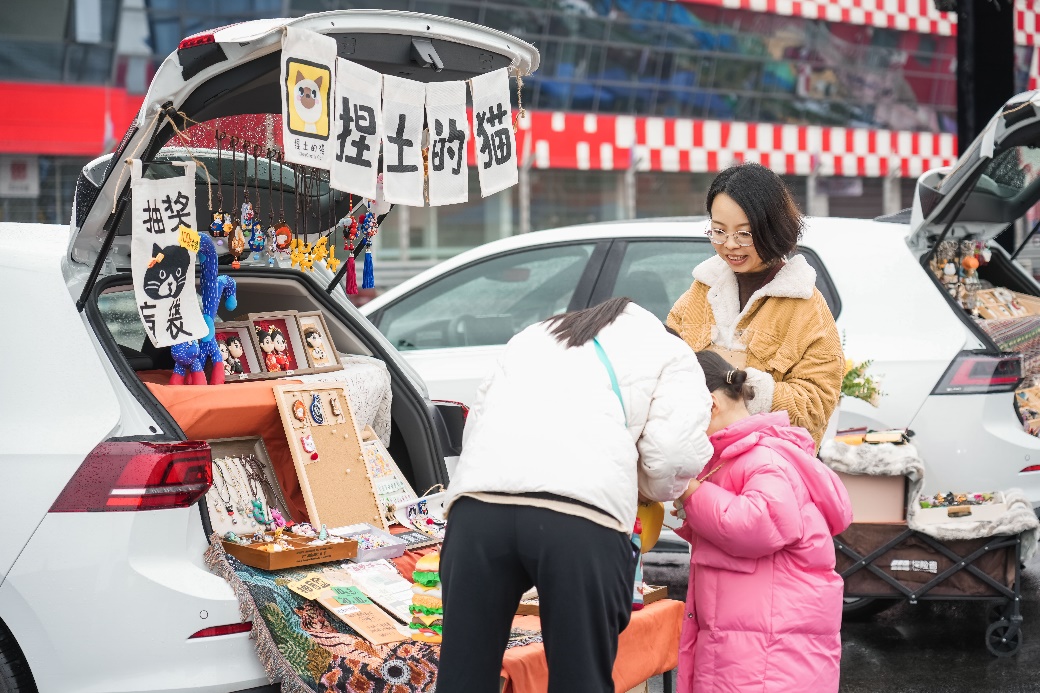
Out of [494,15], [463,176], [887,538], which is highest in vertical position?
[494,15]

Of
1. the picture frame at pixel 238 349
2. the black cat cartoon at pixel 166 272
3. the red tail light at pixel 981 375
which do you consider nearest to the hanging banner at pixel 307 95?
the black cat cartoon at pixel 166 272

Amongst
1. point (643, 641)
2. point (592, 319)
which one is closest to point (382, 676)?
point (643, 641)

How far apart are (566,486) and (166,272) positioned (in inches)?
57.1

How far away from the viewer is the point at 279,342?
4.16 metres

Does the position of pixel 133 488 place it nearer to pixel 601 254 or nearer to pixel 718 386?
pixel 718 386

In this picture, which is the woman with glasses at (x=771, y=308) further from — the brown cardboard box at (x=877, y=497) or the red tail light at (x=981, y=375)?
the red tail light at (x=981, y=375)

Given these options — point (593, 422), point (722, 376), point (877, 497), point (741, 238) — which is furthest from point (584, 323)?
point (877, 497)

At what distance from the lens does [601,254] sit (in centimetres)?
573

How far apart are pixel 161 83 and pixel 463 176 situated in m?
0.97

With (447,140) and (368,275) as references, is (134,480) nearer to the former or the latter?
(447,140)

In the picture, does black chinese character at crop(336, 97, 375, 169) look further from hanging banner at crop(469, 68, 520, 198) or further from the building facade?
the building facade

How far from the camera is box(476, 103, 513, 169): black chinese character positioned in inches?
135

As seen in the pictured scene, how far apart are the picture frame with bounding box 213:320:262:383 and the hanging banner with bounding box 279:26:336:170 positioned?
119 centimetres

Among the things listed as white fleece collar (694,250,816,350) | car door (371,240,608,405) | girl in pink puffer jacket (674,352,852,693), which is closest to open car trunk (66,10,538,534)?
white fleece collar (694,250,816,350)
